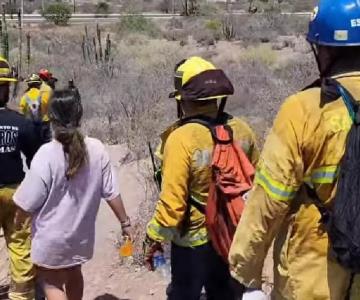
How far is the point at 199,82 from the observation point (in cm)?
381

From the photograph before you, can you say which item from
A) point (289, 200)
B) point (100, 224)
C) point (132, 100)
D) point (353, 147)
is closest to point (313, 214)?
point (289, 200)

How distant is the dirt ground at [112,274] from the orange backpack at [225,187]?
1.79 metres

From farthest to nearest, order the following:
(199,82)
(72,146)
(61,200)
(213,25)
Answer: (213,25), (61,200), (72,146), (199,82)

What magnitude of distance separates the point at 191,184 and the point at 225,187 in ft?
0.58

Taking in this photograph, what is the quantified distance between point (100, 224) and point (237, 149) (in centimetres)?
351

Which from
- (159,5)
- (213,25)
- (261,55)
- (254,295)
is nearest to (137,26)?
(213,25)

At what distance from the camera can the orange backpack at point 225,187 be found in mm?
3693

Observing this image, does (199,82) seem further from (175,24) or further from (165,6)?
(165,6)

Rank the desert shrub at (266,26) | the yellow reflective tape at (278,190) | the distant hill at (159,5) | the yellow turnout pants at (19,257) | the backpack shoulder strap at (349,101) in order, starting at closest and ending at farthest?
the backpack shoulder strap at (349,101) → the yellow reflective tape at (278,190) → the yellow turnout pants at (19,257) → the desert shrub at (266,26) → the distant hill at (159,5)

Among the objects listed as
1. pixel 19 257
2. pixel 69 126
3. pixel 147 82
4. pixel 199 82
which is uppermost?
pixel 199 82

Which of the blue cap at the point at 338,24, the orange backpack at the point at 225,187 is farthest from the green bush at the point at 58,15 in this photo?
the blue cap at the point at 338,24

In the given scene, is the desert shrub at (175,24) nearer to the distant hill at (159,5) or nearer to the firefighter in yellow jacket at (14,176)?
the distant hill at (159,5)

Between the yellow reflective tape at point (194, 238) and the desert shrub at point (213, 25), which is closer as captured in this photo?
the yellow reflective tape at point (194, 238)

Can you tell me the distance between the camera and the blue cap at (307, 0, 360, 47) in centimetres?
232
